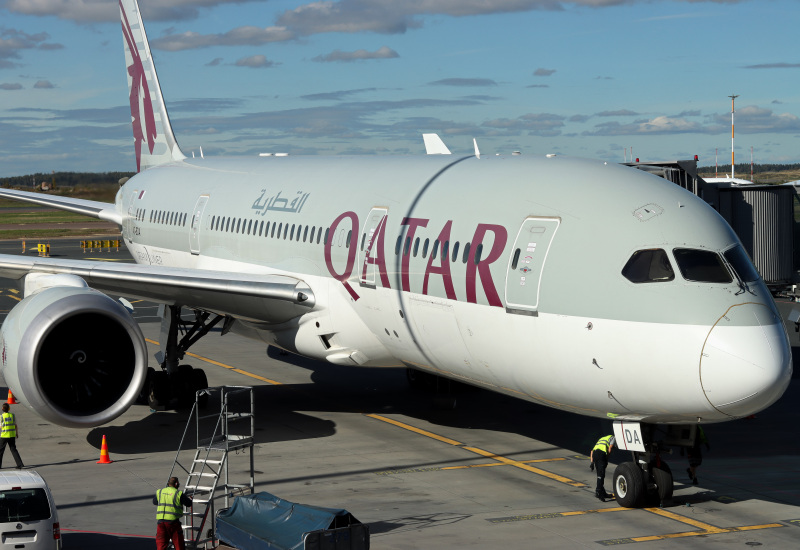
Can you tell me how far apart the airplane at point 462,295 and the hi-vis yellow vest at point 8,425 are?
16.8 inches

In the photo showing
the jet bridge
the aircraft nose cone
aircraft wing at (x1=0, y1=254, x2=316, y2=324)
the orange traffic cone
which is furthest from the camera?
the jet bridge

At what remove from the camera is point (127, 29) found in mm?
33500

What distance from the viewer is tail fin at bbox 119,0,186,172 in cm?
3256

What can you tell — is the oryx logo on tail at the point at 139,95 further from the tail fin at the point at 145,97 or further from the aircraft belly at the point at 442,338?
the aircraft belly at the point at 442,338

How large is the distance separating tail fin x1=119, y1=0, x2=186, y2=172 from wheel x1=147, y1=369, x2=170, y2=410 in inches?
411

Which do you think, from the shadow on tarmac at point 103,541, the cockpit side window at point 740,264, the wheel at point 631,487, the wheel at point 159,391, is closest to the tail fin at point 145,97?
the wheel at point 159,391

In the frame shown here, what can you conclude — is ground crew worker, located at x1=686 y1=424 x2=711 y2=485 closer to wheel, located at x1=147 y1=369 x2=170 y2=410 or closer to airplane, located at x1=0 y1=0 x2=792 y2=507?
airplane, located at x1=0 y1=0 x2=792 y2=507

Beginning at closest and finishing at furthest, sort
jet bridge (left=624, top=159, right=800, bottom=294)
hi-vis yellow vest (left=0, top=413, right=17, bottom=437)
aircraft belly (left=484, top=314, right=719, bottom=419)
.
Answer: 1. aircraft belly (left=484, top=314, right=719, bottom=419)
2. hi-vis yellow vest (left=0, top=413, right=17, bottom=437)
3. jet bridge (left=624, top=159, right=800, bottom=294)

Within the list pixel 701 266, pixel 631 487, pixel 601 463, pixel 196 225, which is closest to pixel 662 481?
pixel 631 487

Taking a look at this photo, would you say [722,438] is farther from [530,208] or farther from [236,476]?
[236,476]

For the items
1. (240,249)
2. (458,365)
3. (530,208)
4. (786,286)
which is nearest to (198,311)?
(240,249)

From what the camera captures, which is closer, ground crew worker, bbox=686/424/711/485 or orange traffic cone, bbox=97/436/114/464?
ground crew worker, bbox=686/424/711/485

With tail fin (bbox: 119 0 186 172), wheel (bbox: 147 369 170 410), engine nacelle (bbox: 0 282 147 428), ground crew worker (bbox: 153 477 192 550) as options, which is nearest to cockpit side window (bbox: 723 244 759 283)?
ground crew worker (bbox: 153 477 192 550)

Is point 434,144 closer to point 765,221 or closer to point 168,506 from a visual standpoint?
point 765,221
